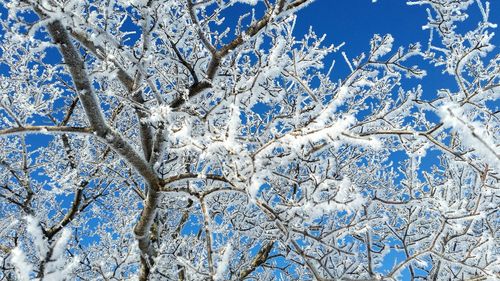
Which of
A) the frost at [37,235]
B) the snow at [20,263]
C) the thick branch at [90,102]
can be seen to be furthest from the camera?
the thick branch at [90,102]

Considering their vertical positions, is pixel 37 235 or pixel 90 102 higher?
pixel 90 102

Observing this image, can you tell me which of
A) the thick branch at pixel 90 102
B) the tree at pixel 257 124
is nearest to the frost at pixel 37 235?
the tree at pixel 257 124

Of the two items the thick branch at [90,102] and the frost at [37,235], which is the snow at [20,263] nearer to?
the frost at [37,235]

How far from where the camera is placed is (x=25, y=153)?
7.22 metres

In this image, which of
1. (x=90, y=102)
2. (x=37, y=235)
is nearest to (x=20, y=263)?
(x=37, y=235)

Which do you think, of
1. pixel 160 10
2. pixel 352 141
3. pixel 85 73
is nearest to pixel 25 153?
pixel 85 73

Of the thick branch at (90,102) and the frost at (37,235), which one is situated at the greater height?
the thick branch at (90,102)

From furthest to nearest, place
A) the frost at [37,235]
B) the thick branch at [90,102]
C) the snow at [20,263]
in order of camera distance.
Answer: the thick branch at [90,102]
the snow at [20,263]
the frost at [37,235]

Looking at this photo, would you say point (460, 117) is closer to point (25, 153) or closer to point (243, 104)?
point (243, 104)

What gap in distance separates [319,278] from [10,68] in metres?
6.36

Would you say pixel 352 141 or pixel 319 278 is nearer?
pixel 352 141

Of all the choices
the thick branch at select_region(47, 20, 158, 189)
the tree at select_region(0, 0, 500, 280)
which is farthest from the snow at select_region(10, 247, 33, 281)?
the thick branch at select_region(47, 20, 158, 189)

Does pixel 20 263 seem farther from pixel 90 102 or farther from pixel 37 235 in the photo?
pixel 90 102

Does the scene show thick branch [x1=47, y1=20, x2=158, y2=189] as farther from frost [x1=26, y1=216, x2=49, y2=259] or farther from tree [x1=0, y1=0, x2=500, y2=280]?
frost [x1=26, y1=216, x2=49, y2=259]
